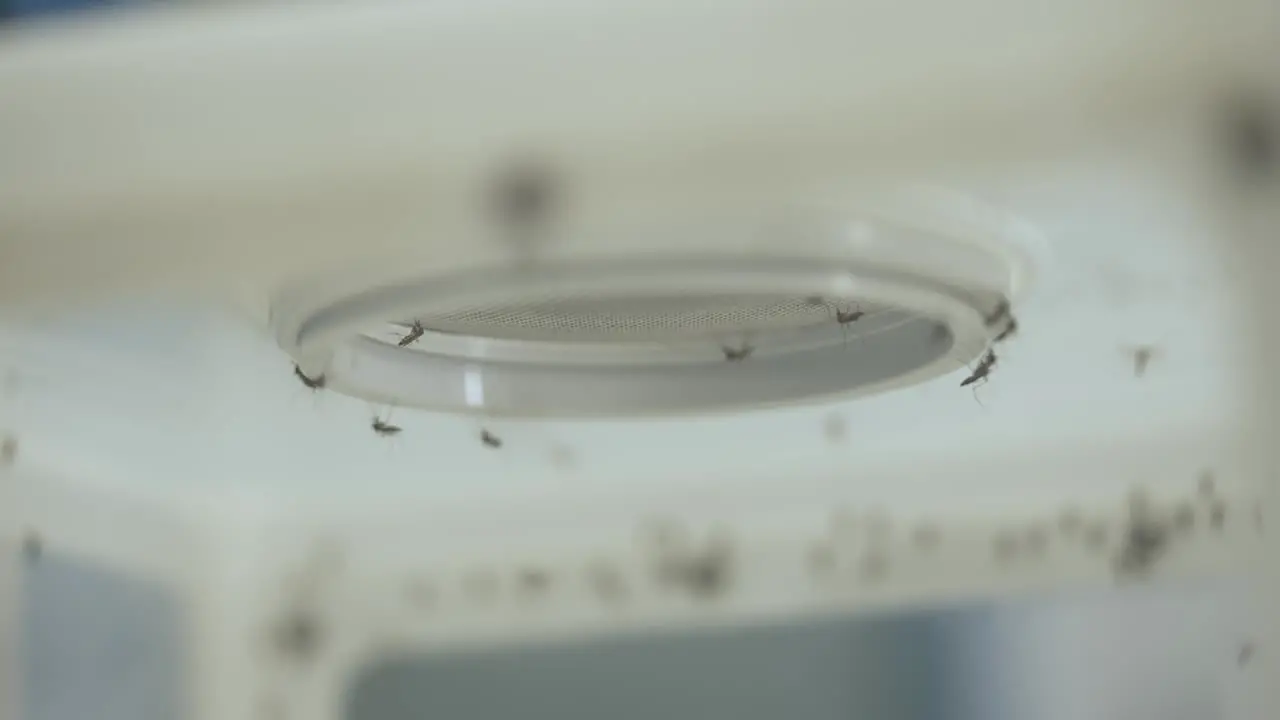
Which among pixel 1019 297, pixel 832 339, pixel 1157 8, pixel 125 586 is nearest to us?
pixel 1157 8

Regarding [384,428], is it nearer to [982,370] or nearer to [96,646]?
[96,646]

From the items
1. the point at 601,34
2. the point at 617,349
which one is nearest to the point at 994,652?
the point at 617,349

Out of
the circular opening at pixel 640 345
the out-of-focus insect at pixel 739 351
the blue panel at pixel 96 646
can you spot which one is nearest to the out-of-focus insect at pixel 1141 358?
the circular opening at pixel 640 345

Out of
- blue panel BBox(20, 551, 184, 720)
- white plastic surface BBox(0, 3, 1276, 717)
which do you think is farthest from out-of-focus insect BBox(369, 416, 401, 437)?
blue panel BBox(20, 551, 184, 720)

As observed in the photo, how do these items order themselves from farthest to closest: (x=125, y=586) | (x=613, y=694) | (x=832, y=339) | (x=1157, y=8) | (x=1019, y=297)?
(x=613, y=694) < (x=125, y=586) < (x=832, y=339) < (x=1019, y=297) < (x=1157, y=8)

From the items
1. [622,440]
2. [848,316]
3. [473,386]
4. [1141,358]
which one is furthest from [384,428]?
[1141,358]

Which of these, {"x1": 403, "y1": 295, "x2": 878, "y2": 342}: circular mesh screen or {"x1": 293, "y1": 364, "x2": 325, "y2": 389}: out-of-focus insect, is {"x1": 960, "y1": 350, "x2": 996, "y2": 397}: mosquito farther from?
{"x1": 293, "y1": 364, "x2": 325, "y2": 389}: out-of-focus insect

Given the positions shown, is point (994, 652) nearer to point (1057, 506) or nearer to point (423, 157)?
point (1057, 506)
